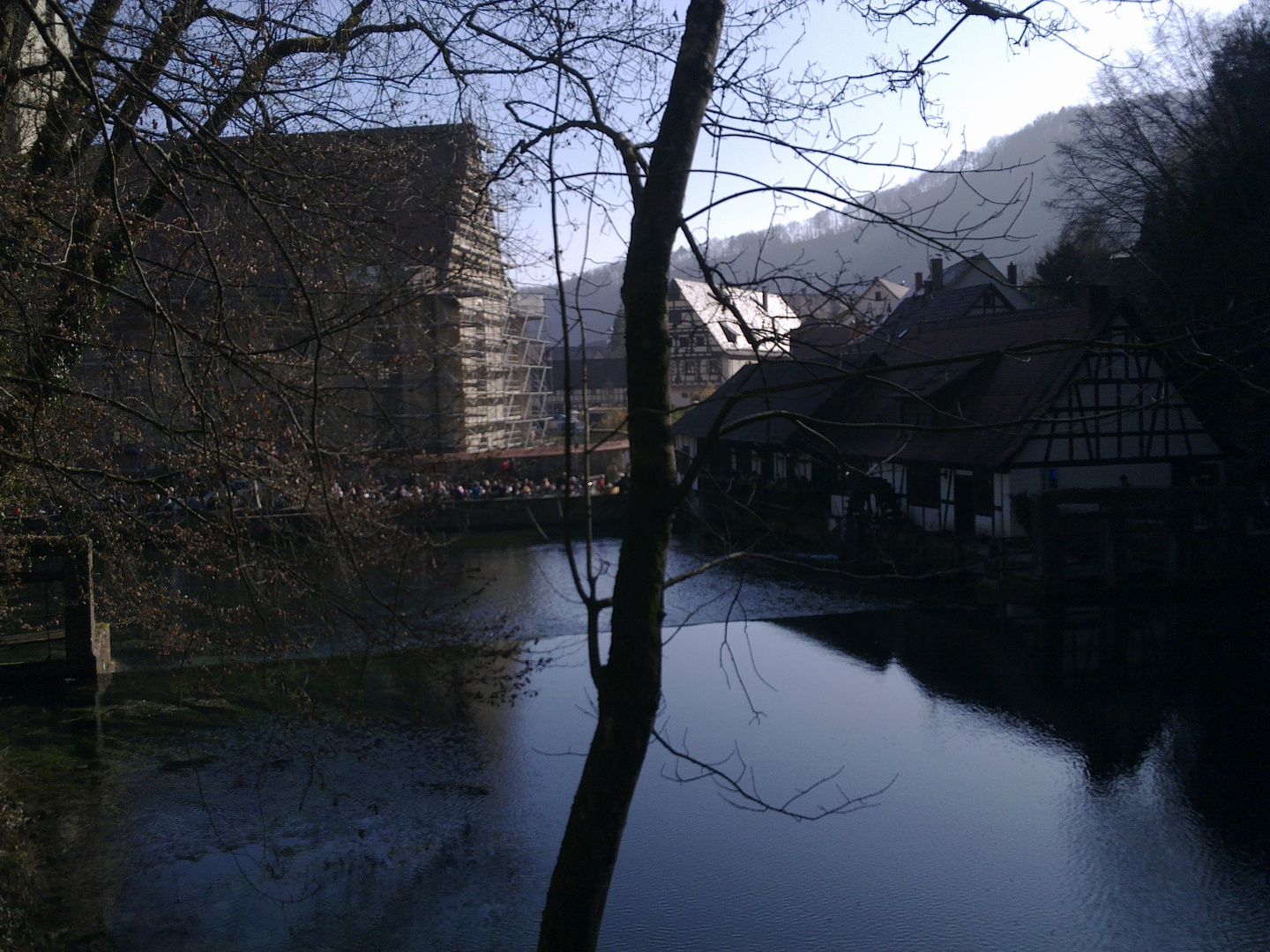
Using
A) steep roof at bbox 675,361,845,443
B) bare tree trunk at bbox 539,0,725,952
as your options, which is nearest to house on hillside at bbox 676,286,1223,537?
steep roof at bbox 675,361,845,443

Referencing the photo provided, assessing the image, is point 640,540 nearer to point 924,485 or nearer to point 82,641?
point 82,641

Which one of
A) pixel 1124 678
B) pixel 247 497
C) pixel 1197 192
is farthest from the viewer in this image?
pixel 1197 192

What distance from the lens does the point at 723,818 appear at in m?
6.21

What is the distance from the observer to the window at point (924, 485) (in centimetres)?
1492

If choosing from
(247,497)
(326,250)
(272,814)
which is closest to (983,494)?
(272,814)

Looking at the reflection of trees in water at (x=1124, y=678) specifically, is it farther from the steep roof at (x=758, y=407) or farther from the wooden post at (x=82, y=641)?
the wooden post at (x=82, y=641)

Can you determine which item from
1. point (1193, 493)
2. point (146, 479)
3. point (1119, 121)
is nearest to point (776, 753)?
point (146, 479)

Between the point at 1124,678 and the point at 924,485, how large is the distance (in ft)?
19.2

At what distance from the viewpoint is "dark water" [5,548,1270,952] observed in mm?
4938

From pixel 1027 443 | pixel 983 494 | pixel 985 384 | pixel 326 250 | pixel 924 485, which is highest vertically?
pixel 985 384

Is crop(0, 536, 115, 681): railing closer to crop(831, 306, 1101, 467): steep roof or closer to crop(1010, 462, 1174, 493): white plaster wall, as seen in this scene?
crop(831, 306, 1101, 467): steep roof

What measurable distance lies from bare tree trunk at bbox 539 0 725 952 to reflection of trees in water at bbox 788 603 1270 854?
18.7ft

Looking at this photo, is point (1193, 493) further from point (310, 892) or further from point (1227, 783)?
point (310, 892)

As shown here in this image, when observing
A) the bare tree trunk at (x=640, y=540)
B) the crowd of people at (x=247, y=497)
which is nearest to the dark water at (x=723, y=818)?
the crowd of people at (x=247, y=497)
